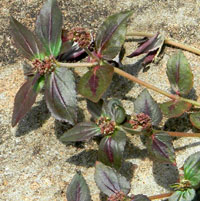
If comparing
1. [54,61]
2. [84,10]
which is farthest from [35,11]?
[54,61]

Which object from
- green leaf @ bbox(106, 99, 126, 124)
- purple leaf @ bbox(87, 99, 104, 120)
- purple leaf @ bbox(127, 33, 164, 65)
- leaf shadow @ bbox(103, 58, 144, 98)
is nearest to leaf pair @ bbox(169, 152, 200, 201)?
green leaf @ bbox(106, 99, 126, 124)

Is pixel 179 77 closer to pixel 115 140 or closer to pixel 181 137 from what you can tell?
pixel 181 137

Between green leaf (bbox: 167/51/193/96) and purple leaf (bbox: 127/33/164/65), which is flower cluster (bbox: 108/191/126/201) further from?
purple leaf (bbox: 127/33/164/65)

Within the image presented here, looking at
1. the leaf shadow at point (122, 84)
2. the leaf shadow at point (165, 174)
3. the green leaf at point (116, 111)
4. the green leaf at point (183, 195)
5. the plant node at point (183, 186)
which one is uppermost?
the green leaf at point (116, 111)

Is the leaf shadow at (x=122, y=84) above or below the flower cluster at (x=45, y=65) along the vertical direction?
below

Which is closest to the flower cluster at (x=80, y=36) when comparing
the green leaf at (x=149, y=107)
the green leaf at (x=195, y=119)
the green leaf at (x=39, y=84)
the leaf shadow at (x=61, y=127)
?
the green leaf at (x=39, y=84)

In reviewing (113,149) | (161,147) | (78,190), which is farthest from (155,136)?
(78,190)

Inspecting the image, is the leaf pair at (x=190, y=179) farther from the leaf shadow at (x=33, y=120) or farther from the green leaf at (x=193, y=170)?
the leaf shadow at (x=33, y=120)
